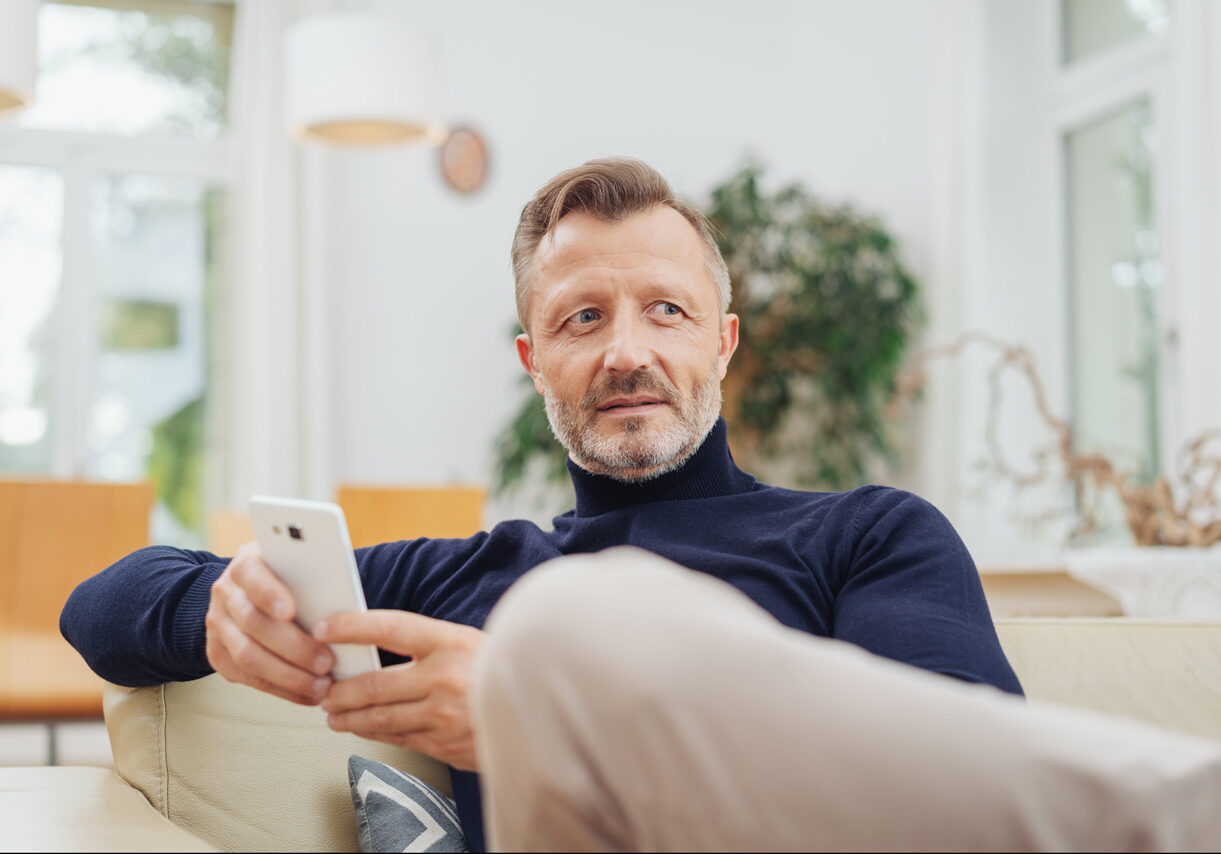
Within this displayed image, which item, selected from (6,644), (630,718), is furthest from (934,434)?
(630,718)

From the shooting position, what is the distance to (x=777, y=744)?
1.77ft

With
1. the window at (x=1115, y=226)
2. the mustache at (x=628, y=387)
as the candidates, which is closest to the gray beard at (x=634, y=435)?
the mustache at (x=628, y=387)

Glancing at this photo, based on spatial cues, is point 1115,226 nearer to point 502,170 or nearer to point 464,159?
point 502,170

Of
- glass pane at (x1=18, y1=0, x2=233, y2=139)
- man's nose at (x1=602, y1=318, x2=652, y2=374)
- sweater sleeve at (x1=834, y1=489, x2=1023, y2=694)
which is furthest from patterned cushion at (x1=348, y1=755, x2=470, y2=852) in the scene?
glass pane at (x1=18, y1=0, x2=233, y2=139)

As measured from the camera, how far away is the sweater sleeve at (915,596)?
0.95 metres

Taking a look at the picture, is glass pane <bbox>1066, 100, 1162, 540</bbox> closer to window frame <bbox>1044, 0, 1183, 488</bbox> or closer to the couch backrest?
window frame <bbox>1044, 0, 1183, 488</bbox>

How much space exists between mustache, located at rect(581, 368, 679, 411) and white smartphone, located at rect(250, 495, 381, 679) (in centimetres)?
51

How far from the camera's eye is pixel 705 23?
5.43 meters

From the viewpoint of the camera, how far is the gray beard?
1359 millimetres

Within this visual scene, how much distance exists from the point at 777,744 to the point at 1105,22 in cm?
410

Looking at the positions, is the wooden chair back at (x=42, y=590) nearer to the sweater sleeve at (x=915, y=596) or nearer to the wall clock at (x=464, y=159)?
the sweater sleeve at (x=915, y=596)

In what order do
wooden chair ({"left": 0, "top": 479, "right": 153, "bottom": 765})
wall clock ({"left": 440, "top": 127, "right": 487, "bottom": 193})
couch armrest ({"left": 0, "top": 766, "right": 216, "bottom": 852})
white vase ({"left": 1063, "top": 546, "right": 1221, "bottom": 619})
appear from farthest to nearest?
wall clock ({"left": 440, "top": 127, "right": 487, "bottom": 193}), wooden chair ({"left": 0, "top": 479, "right": 153, "bottom": 765}), white vase ({"left": 1063, "top": 546, "right": 1221, "bottom": 619}), couch armrest ({"left": 0, "top": 766, "right": 216, "bottom": 852})

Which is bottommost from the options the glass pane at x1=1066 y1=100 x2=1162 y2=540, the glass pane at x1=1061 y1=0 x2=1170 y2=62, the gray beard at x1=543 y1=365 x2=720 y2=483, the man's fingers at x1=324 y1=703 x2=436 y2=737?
the man's fingers at x1=324 y1=703 x2=436 y2=737

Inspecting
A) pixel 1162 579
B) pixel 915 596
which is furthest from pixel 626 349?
pixel 1162 579
